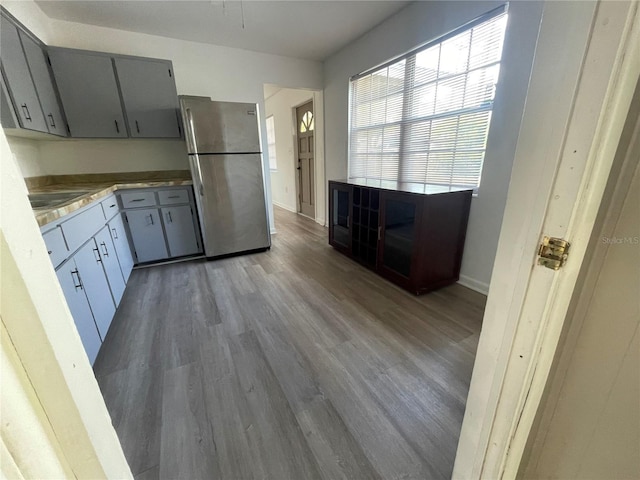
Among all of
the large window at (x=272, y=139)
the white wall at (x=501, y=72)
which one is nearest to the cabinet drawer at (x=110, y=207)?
the white wall at (x=501, y=72)

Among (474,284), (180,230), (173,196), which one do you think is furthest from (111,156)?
(474,284)

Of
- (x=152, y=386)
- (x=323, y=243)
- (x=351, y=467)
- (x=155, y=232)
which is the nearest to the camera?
(x=351, y=467)

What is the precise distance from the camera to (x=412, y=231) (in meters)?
2.16

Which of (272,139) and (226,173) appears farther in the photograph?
(272,139)

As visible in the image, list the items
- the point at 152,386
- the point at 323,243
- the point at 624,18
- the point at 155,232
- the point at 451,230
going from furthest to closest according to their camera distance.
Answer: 1. the point at 323,243
2. the point at 155,232
3. the point at 451,230
4. the point at 152,386
5. the point at 624,18

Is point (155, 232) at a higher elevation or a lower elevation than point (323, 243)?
higher

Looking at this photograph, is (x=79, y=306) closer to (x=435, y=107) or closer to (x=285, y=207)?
(x=435, y=107)

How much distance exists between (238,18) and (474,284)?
3.46m

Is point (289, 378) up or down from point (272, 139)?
down

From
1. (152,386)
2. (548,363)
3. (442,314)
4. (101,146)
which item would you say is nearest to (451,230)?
(442,314)

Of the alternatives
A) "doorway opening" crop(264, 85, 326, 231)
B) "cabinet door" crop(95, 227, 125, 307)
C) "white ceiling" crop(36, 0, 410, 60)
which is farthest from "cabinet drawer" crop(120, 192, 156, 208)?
"doorway opening" crop(264, 85, 326, 231)

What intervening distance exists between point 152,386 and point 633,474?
1.80m

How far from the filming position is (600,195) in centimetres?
49

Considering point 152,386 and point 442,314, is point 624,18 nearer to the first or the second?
point 442,314
